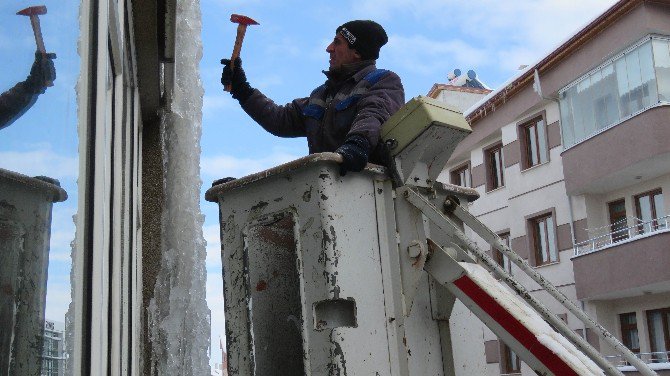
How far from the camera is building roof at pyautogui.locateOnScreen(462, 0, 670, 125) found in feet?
63.0

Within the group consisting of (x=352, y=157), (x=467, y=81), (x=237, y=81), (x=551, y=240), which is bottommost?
(x=352, y=157)

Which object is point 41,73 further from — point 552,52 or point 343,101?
point 552,52

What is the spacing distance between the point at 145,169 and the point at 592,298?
60.1 ft

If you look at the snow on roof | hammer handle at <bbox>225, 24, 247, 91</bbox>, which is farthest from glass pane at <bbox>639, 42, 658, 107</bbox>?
hammer handle at <bbox>225, 24, 247, 91</bbox>

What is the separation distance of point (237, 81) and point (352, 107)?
2.37ft

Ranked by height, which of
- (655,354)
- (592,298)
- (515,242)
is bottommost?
(655,354)

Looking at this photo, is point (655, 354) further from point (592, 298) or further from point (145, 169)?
point (145, 169)

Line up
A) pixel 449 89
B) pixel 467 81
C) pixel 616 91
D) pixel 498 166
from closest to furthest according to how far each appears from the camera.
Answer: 1. pixel 616 91
2. pixel 498 166
3. pixel 449 89
4. pixel 467 81

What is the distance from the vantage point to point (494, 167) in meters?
26.0

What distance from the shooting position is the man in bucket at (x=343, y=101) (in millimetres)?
2957

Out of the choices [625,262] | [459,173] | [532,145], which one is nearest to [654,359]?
[625,262]

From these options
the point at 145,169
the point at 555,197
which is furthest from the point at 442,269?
the point at 555,197

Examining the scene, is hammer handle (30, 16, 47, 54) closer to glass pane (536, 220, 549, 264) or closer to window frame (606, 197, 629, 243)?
window frame (606, 197, 629, 243)

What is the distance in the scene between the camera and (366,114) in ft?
9.68
